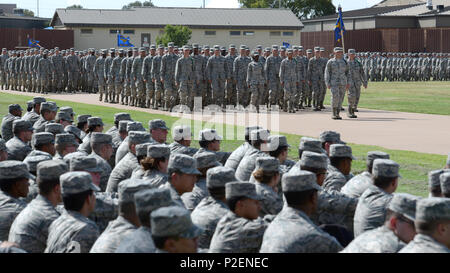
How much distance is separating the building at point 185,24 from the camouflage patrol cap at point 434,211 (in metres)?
53.6

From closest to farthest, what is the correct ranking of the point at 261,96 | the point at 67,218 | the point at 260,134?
the point at 67,218, the point at 260,134, the point at 261,96

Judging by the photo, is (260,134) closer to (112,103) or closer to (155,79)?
(155,79)

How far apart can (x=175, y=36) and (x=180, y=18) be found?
795cm

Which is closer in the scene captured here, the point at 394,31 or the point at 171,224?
the point at 171,224

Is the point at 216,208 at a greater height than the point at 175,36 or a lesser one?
lesser

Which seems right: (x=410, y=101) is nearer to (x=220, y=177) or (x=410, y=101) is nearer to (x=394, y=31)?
(x=220, y=177)

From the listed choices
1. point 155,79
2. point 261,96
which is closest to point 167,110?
point 155,79

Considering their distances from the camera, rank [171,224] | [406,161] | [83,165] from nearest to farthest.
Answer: [171,224] → [83,165] → [406,161]

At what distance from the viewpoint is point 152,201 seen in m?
4.71

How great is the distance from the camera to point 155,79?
948 inches

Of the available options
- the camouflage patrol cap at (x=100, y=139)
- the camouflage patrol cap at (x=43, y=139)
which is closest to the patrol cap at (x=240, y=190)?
the camouflage patrol cap at (x=100, y=139)

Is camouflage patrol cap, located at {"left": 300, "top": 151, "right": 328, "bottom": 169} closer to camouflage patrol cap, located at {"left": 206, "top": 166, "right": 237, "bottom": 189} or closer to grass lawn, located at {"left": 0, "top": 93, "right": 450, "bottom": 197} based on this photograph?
camouflage patrol cap, located at {"left": 206, "top": 166, "right": 237, "bottom": 189}

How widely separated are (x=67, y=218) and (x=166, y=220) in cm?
150

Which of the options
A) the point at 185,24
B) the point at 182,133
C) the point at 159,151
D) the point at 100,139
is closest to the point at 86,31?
the point at 185,24
